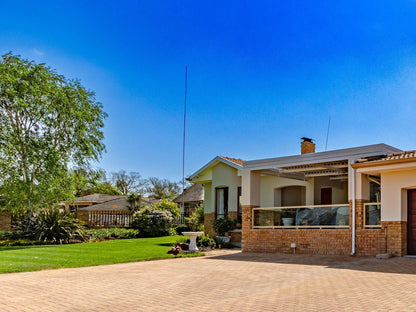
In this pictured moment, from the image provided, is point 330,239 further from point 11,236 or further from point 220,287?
point 11,236

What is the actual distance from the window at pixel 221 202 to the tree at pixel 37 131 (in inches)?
311

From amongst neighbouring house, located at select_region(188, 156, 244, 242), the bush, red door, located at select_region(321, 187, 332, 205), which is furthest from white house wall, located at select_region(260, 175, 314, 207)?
the bush

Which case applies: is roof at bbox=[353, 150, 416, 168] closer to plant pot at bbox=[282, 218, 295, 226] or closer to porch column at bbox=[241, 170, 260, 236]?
plant pot at bbox=[282, 218, 295, 226]

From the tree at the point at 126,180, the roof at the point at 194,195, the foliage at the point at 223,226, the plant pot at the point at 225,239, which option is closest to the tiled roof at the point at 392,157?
the plant pot at the point at 225,239

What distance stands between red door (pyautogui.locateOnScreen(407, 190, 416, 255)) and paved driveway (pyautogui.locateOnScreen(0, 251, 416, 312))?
1157 millimetres

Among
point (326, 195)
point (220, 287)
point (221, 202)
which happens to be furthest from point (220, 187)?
point (220, 287)

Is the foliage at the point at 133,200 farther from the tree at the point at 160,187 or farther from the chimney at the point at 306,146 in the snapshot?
the tree at the point at 160,187

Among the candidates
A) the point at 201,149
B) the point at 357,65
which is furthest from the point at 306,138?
the point at 201,149

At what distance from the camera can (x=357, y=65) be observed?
17344mm

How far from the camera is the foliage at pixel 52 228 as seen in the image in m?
20.4

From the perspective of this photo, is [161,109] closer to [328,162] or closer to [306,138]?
[306,138]

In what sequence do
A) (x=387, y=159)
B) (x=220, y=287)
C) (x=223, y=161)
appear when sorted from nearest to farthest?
(x=220, y=287)
(x=387, y=159)
(x=223, y=161)

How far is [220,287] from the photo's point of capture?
839 centimetres

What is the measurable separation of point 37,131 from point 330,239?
1665 cm
